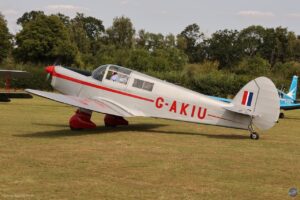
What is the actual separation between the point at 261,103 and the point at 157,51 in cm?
5965

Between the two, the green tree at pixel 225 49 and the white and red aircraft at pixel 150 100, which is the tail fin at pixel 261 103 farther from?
the green tree at pixel 225 49

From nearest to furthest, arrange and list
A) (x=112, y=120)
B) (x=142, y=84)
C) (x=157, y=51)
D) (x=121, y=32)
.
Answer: (x=142, y=84), (x=112, y=120), (x=157, y=51), (x=121, y=32)

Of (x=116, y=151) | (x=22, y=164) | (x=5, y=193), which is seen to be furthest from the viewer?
(x=116, y=151)

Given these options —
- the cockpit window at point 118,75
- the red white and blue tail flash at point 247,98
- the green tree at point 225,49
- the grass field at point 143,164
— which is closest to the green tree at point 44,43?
the green tree at point 225,49

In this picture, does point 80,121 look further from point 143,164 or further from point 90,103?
point 143,164

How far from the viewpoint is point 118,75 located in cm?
1350

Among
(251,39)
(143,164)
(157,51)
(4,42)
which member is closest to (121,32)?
(157,51)

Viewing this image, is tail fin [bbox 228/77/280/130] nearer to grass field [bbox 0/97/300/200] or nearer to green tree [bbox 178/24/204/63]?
grass field [bbox 0/97/300/200]

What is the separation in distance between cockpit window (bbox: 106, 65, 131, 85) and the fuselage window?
276mm

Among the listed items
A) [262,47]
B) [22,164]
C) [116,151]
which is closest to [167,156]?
[116,151]

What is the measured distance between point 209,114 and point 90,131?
322 centimetres

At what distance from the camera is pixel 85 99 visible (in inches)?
511

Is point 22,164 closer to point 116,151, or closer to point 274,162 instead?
point 116,151

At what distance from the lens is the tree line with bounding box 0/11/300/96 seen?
41969 millimetres
